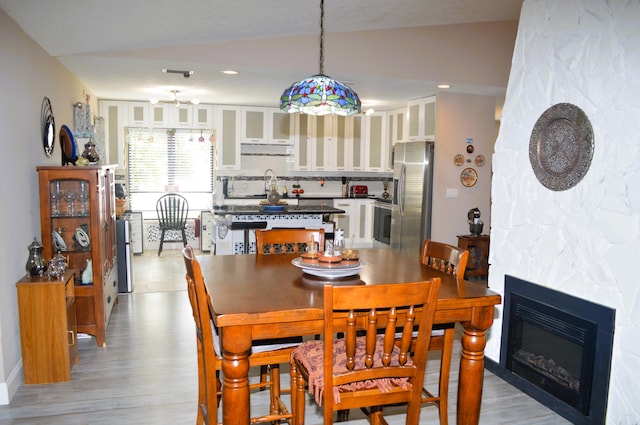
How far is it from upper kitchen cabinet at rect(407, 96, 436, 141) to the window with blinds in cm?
342

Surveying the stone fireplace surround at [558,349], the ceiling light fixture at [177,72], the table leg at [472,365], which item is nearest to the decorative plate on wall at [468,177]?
the stone fireplace surround at [558,349]

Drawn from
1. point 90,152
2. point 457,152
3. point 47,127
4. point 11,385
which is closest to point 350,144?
point 457,152

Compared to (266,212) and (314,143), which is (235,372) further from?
(314,143)

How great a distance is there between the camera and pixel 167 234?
809 centimetres

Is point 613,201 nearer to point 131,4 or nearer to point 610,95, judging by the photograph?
point 610,95

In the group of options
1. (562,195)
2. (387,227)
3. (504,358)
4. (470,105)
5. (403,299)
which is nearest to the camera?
(403,299)

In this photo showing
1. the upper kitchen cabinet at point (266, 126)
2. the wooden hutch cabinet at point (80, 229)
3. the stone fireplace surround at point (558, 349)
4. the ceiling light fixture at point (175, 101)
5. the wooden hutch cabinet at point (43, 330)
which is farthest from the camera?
the upper kitchen cabinet at point (266, 126)

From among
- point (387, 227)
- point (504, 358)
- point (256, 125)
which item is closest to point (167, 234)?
point (256, 125)

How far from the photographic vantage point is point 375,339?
6.10ft

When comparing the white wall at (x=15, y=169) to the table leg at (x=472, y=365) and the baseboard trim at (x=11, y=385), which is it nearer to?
the baseboard trim at (x=11, y=385)

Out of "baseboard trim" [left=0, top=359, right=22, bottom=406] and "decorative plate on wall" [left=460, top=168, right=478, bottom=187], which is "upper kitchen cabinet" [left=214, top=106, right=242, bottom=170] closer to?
"decorative plate on wall" [left=460, top=168, right=478, bottom=187]

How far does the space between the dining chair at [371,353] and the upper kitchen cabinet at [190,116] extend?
244 inches

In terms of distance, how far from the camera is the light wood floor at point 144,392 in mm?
2807

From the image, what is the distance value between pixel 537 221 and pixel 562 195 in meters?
0.26
